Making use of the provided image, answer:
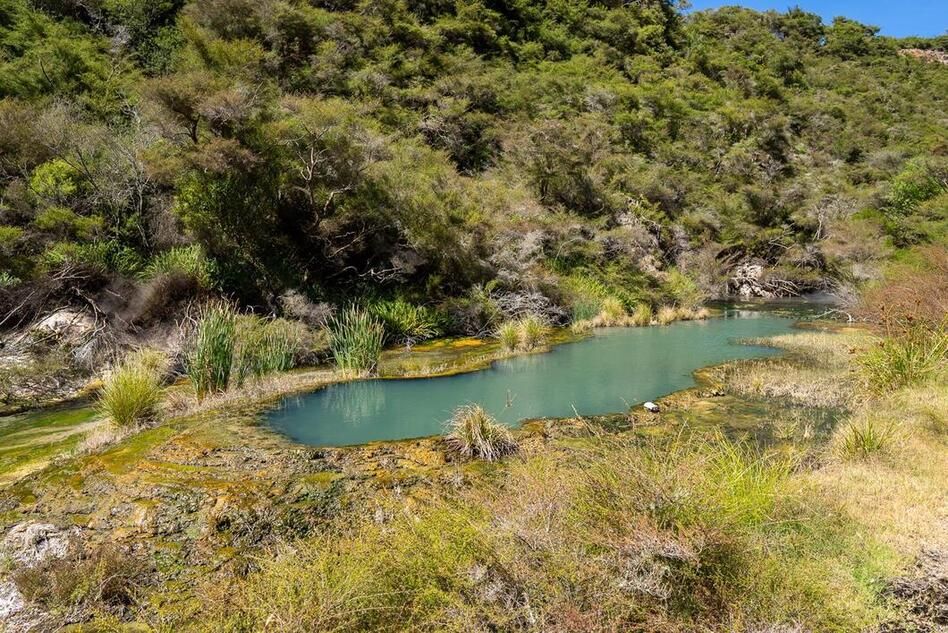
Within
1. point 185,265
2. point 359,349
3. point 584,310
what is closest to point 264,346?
point 359,349

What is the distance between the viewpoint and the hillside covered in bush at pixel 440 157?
44.9 feet

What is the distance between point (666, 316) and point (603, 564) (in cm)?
2028

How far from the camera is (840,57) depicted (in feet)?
185

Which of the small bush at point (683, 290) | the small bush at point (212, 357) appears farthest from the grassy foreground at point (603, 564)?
the small bush at point (683, 290)

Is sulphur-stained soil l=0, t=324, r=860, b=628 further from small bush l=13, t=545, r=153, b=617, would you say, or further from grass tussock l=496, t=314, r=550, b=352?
grass tussock l=496, t=314, r=550, b=352

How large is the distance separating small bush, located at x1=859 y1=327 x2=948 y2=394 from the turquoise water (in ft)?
9.86

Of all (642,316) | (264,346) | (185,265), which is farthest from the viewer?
(642,316)

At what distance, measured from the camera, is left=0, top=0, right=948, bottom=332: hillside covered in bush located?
13680 millimetres

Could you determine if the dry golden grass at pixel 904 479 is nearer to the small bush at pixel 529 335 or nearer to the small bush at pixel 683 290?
the small bush at pixel 529 335

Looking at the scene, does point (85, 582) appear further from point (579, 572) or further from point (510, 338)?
point (510, 338)

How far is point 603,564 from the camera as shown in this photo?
2.90 metres

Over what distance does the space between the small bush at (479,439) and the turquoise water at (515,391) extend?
0.94 m

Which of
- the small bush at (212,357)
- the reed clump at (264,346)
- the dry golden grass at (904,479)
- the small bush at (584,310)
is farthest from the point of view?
the small bush at (584,310)

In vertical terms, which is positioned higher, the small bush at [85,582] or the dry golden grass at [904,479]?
the dry golden grass at [904,479]
